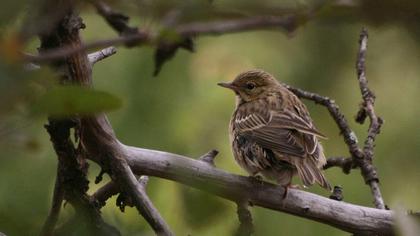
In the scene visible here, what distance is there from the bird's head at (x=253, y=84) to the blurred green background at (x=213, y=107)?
0.44 feet

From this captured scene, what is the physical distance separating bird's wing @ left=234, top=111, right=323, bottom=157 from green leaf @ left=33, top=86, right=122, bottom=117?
12.9ft

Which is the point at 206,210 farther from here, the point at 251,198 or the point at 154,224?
the point at 251,198

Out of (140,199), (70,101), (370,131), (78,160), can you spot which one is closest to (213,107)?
(370,131)

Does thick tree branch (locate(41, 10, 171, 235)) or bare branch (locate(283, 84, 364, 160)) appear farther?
bare branch (locate(283, 84, 364, 160))

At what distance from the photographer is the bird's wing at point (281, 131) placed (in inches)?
223

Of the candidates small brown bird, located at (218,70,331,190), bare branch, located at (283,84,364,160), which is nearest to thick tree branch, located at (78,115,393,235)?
small brown bird, located at (218,70,331,190)

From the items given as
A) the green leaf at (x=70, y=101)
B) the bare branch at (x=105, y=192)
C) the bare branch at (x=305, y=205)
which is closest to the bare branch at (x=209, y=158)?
the bare branch at (x=305, y=205)

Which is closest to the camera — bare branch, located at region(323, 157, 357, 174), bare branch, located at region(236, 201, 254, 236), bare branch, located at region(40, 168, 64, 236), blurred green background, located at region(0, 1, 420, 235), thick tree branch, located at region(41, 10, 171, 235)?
blurred green background, located at region(0, 1, 420, 235)

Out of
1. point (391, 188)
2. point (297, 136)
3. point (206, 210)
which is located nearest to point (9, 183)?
point (206, 210)

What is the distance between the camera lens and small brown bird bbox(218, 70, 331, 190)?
5.45 m

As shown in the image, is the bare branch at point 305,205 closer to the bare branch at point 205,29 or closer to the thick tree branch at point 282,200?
the thick tree branch at point 282,200

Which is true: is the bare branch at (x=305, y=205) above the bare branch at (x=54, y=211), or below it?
above

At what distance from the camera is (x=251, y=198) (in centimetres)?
Result: 426

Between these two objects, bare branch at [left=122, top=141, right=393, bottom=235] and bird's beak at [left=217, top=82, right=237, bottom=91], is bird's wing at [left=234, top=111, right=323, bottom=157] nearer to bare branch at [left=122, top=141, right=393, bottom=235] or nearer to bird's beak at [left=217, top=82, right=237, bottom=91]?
bird's beak at [left=217, top=82, right=237, bottom=91]
